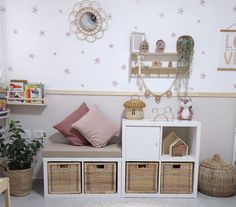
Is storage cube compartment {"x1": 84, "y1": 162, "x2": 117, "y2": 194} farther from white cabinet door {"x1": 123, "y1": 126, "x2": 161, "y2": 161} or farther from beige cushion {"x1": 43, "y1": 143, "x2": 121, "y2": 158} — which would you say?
white cabinet door {"x1": 123, "y1": 126, "x2": 161, "y2": 161}

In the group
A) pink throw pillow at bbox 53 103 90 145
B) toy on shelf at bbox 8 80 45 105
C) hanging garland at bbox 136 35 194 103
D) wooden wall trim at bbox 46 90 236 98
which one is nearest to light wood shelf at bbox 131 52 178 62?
hanging garland at bbox 136 35 194 103

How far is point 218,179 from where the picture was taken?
7.91 feet

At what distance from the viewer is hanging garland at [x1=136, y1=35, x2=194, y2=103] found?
254 cm

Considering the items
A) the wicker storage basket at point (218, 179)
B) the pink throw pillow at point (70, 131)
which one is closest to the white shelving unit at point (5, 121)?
the pink throw pillow at point (70, 131)

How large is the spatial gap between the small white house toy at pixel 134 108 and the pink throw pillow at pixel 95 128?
216mm

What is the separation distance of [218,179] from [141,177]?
750 mm

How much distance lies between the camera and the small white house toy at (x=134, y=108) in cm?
246

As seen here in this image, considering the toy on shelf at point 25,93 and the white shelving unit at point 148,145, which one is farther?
the toy on shelf at point 25,93

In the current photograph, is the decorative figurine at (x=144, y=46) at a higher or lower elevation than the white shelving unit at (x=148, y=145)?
higher

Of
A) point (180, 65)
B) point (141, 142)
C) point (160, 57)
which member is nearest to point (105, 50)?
point (160, 57)

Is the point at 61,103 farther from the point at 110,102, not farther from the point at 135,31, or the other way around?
the point at 135,31

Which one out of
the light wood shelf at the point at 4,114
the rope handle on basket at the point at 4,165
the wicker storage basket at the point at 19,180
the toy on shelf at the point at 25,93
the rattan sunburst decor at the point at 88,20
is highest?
the rattan sunburst decor at the point at 88,20

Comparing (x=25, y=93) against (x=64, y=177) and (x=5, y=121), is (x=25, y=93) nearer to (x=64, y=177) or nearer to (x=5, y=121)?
(x=5, y=121)

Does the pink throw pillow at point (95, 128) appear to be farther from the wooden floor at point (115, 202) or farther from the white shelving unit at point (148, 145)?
the wooden floor at point (115, 202)
